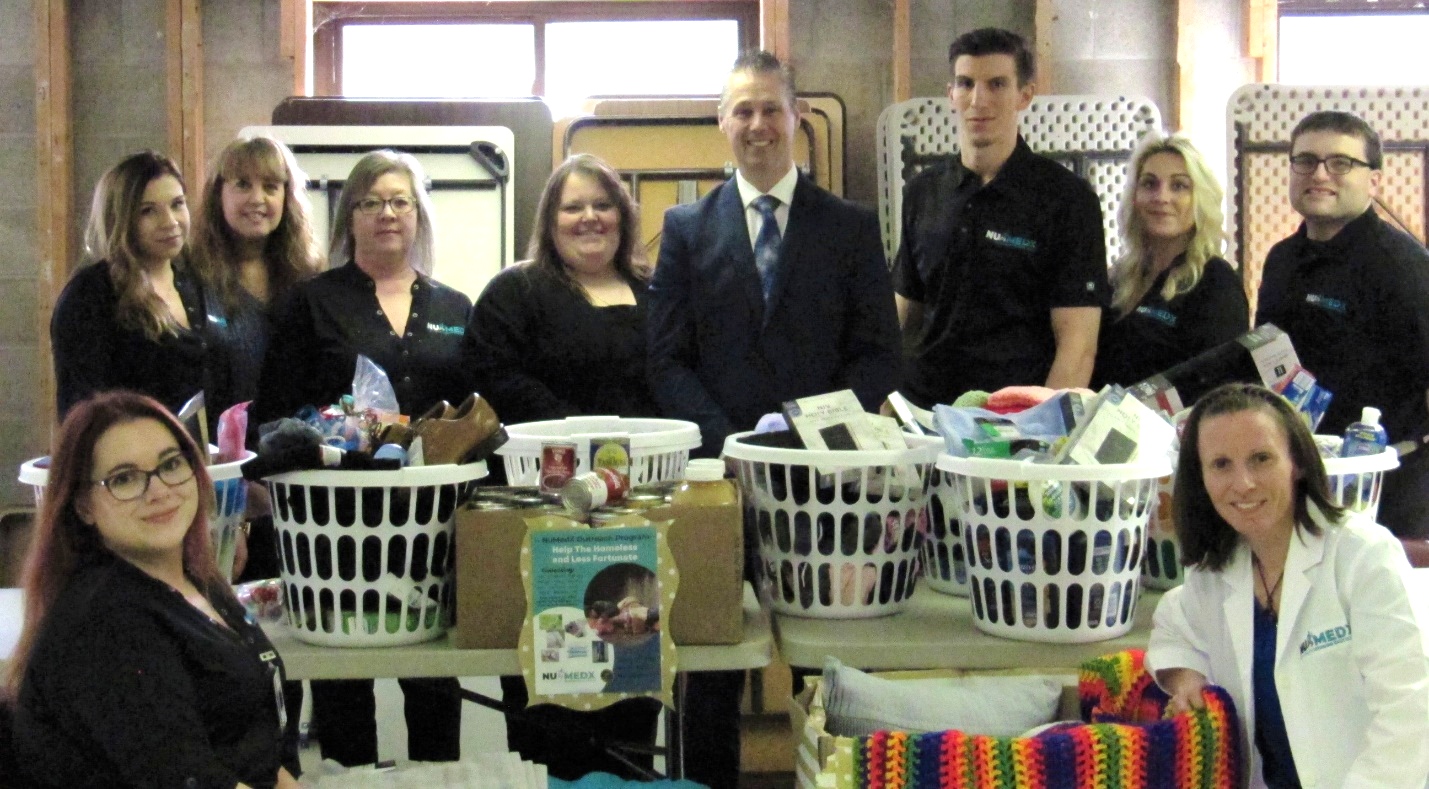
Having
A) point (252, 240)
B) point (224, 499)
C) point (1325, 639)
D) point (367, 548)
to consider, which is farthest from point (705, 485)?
point (252, 240)

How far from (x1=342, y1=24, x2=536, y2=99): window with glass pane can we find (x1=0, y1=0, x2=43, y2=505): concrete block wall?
1233 mm

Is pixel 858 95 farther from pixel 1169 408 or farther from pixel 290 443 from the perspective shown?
pixel 290 443

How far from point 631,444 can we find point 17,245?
411 centimetres

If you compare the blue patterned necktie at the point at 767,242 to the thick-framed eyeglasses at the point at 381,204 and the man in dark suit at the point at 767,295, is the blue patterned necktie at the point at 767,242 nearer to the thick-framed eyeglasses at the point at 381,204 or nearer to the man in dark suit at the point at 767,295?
the man in dark suit at the point at 767,295

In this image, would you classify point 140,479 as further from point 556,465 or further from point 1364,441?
point 1364,441

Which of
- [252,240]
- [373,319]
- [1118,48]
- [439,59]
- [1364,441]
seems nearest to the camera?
[1364,441]

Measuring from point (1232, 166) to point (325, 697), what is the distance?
3.65m

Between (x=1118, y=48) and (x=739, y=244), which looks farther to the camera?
(x=1118, y=48)

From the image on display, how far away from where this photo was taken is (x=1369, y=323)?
2.95 metres

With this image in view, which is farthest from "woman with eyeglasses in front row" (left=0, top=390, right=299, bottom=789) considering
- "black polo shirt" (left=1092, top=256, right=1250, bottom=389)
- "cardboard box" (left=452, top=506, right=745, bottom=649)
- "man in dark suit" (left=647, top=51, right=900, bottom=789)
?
"black polo shirt" (left=1092, top=256, right=1250, bottom=389)

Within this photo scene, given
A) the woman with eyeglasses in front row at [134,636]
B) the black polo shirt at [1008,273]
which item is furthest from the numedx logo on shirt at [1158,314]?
the woman with eyeglasses in front row at [134,636]

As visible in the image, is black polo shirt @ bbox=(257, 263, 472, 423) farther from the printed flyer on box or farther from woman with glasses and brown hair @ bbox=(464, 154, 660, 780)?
the printed flyer on box

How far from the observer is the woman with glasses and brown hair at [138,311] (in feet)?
9.14

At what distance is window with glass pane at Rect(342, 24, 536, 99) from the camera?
5320mm
